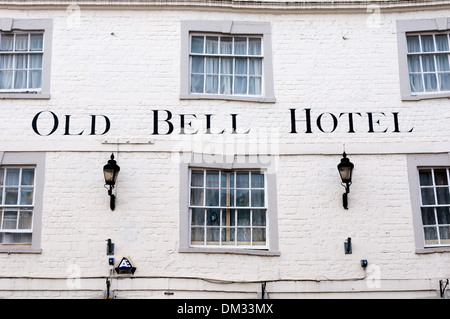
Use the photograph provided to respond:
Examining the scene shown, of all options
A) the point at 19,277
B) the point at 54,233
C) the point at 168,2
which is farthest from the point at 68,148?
the point at 168,2

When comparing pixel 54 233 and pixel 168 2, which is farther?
pixel 168 2

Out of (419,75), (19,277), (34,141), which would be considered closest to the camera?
(19,277)

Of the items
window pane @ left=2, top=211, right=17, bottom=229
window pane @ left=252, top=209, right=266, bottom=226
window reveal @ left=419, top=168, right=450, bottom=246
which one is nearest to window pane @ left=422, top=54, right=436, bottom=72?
window reveal @ left=419, top=168, right=450, bottom=246

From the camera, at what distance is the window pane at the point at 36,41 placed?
36.6 feet

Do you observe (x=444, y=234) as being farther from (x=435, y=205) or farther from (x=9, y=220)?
(x=9, y=220)

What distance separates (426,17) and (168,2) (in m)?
4.80

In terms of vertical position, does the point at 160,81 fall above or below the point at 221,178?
above

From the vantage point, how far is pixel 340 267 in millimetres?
10086

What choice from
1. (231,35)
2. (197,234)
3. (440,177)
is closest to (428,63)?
(440,177)

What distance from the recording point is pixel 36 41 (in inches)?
441

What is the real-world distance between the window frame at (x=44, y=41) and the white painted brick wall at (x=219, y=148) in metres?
0.13

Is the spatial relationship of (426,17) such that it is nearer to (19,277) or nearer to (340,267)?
(340,267)

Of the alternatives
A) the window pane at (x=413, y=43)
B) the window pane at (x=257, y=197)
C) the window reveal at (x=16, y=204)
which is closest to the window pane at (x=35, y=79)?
the window reveal at (x=16, y=204)

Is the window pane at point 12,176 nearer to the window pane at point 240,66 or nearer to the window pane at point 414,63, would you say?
the window pane at point 240,66
